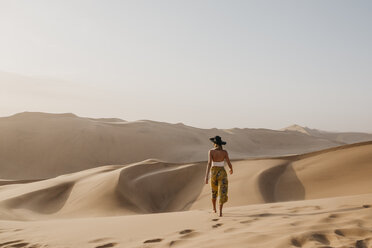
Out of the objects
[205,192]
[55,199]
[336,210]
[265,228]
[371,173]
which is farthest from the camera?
[55,199]

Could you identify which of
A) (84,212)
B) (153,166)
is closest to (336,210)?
(84,212)

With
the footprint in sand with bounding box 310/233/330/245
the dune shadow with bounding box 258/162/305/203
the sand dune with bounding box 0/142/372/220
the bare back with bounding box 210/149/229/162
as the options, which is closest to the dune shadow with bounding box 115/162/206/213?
the sand dune with bounding box 0/142/372/220

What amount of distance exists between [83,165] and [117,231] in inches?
905

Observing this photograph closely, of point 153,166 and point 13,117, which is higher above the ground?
point 13,117

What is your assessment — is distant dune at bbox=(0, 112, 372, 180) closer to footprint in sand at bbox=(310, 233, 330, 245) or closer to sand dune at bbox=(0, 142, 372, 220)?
sand dune at bbox=(0, 142, 372, 220)

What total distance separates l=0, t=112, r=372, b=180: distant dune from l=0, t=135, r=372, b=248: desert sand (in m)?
13.5

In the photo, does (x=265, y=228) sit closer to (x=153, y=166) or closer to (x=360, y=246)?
(x=360, y=246)

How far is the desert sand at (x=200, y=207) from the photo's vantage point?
3.94 m

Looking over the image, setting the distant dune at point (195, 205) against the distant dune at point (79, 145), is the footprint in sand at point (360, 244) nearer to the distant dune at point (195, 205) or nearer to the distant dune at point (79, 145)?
the distant dune at point (195, 205)

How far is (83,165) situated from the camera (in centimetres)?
2662

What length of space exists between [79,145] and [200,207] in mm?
22337

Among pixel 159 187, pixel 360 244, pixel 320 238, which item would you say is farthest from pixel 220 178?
pixel 159 187

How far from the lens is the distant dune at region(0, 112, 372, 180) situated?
26.3 metres

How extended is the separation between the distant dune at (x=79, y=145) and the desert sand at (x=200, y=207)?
44.3 feet
